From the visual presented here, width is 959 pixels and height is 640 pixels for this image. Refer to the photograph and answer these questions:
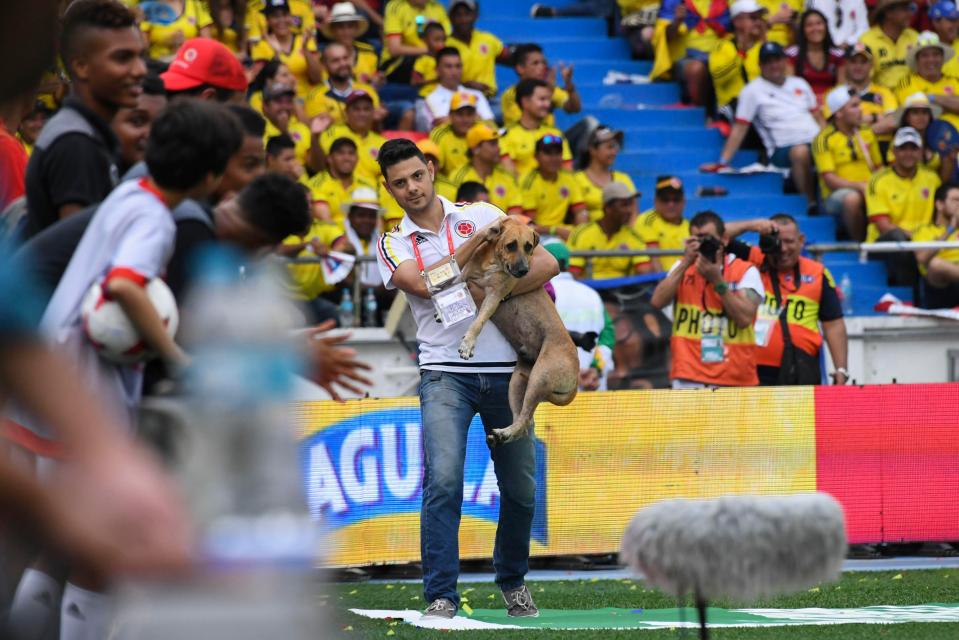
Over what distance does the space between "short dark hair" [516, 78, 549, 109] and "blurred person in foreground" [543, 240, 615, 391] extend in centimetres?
361

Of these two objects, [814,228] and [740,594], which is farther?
[814,228]

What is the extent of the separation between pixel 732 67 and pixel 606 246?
4.30 meters

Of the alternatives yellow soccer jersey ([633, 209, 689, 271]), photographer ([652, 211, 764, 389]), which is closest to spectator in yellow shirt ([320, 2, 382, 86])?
yellow soccer jersey ([633, 209, 689, 271])

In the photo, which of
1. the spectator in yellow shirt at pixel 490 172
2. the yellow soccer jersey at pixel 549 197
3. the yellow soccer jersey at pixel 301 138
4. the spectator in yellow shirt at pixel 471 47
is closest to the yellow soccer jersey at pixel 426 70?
the spectator in yellow shirt at pixel 471 47

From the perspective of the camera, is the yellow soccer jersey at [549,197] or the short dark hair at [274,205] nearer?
the short dark hair at [274,205]

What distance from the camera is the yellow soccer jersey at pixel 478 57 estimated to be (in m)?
15.8

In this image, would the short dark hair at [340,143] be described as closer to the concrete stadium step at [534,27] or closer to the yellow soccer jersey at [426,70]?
the yellow soccer jersey at [426,70]

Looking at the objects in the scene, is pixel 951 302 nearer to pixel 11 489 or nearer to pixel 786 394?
pixel 786 394

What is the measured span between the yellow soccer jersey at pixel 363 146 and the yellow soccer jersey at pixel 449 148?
55 cm

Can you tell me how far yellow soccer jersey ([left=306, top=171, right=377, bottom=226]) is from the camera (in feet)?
42.5

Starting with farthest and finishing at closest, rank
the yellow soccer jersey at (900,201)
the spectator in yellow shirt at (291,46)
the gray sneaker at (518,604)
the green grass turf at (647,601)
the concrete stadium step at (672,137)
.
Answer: the concrete stadium step at (672,137) < the yellow soccer jersey at (900,201) < the spectator in yellow shirt at (291,46) < the gray sneaker at (518,604) < the green grass turf at (647,601)

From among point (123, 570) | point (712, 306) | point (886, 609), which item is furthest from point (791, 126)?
point (123, 570)

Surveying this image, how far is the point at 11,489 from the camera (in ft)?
4.61

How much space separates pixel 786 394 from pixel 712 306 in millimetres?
1034
